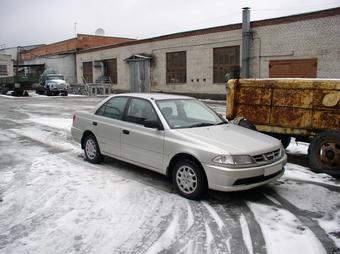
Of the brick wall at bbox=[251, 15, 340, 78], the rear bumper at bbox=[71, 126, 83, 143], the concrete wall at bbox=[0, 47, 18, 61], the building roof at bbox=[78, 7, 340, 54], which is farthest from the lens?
the concrete wall at bbox=[0, 47, 18, 61]

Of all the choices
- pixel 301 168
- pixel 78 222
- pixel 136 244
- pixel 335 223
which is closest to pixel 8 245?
pixel 78 222

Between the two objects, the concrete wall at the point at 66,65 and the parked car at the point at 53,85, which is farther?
the concrete wall at the point at 66,65

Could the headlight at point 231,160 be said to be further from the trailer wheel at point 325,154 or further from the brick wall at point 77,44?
the brick wall at point 77,44

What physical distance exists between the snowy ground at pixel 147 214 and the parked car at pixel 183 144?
0.34 m

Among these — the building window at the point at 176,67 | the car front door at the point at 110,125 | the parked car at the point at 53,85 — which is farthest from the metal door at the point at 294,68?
the parked car at the point at 53,85

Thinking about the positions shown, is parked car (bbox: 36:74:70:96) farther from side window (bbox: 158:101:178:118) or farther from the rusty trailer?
side window (bbox: 158:101:178:118)

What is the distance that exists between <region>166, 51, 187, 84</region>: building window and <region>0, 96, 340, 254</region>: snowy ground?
21426 mm

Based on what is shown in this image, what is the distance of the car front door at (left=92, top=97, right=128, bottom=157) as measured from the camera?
266 inches

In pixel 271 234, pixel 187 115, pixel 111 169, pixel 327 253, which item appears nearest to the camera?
pixel 327 253

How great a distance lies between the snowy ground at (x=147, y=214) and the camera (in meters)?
4.06

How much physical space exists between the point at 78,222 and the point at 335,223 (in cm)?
312

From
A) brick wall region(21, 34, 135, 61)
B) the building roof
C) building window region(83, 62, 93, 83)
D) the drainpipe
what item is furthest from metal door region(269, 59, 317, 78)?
brick wall region(21, 34, 135, 61)

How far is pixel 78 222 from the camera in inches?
181

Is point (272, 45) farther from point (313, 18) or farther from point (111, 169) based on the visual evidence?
point (111, 169)
